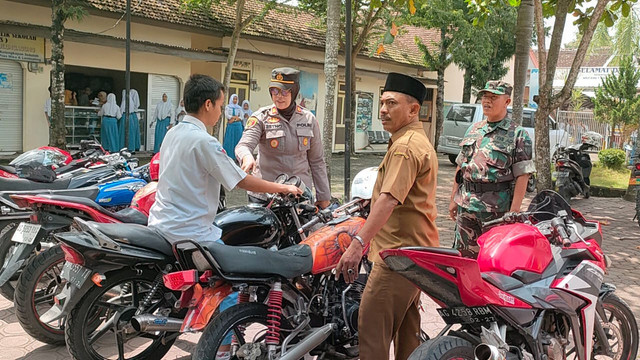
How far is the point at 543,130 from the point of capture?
9.02 m

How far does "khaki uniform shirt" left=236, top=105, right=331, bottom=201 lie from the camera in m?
4.62

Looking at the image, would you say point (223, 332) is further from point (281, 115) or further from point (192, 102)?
point (281, 115)

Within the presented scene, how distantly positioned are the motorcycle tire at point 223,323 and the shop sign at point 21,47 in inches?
478

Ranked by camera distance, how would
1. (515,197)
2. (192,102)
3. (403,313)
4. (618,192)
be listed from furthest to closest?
(618,192) → (515,197) → (192,102) → (403,313)

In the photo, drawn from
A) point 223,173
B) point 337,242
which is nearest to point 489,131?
point 337,242

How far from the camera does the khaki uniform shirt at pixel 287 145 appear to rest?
4.62 m

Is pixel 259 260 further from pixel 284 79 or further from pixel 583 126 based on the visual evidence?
pixel 583 126

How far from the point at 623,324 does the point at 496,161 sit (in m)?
1.40

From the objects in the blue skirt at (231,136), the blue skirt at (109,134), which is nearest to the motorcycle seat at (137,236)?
the blue skirt at (109,134)

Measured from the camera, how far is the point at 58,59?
35.6 feet

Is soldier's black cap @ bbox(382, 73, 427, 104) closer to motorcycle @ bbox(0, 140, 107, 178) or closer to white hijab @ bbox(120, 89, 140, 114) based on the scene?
motorcycle @ bbox(0, 140, 107, 178)

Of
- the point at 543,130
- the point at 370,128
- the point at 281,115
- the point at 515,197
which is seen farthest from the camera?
the point at 370,128

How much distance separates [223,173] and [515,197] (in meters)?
2.28

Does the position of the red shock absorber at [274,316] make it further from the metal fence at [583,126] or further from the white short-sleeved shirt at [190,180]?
the metal fence at [583,126]
